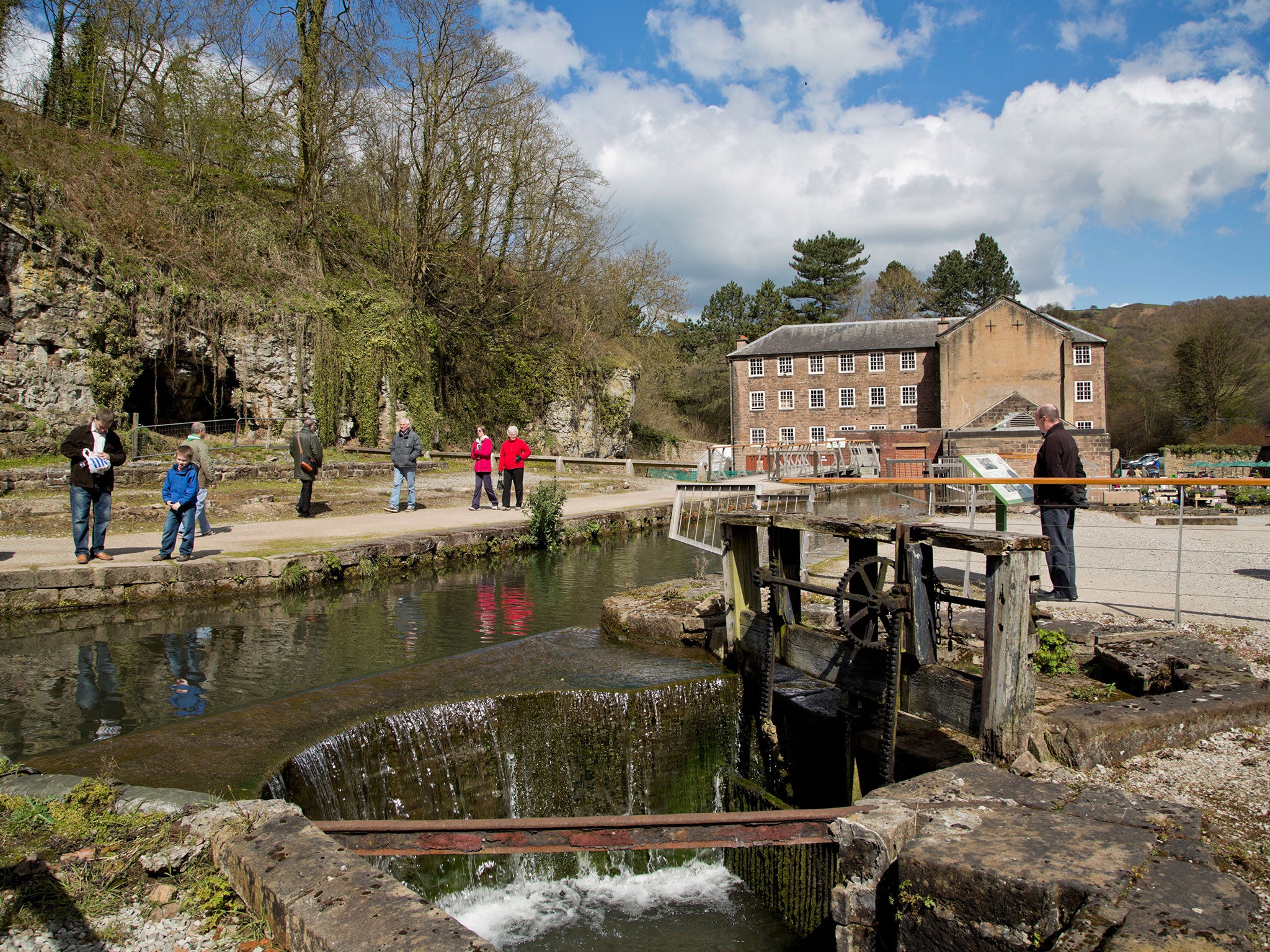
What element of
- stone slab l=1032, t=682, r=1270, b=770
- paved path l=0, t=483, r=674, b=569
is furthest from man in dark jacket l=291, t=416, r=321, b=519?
stone slab l=1032, t=682, r=1270, b=770

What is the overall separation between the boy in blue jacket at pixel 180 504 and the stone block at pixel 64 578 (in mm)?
809

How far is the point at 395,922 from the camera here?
94.4 inches

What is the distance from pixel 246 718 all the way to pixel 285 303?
2010 centimetres

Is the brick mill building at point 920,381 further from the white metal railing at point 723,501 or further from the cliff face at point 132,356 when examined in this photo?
the cliff face at point 132,356

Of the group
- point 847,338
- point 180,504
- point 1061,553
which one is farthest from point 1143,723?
point 847,338

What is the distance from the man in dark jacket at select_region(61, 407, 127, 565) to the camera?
9.12 meters

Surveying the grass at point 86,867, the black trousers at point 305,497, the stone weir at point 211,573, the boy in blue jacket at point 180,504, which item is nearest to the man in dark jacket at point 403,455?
the black trousers at point 305,497

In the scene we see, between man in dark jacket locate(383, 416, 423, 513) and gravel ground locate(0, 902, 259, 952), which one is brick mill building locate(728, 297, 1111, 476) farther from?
gravel ground locate(0, 902, 259, 952)

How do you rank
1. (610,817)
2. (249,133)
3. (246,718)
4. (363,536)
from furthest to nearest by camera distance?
(249,133)
(363,536)
(246,718)
(610,817)

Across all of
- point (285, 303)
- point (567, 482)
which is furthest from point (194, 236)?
point (567, 482)

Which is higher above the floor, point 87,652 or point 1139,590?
point 1139,590

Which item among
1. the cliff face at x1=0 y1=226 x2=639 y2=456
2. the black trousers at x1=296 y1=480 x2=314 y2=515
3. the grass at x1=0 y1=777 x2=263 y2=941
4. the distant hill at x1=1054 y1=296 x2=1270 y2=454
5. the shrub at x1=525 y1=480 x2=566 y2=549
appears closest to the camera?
the grass at x1=0 y1=777 x2=263 y2=941

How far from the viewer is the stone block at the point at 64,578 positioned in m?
8.75

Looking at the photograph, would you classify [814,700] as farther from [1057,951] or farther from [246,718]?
[246,718]
